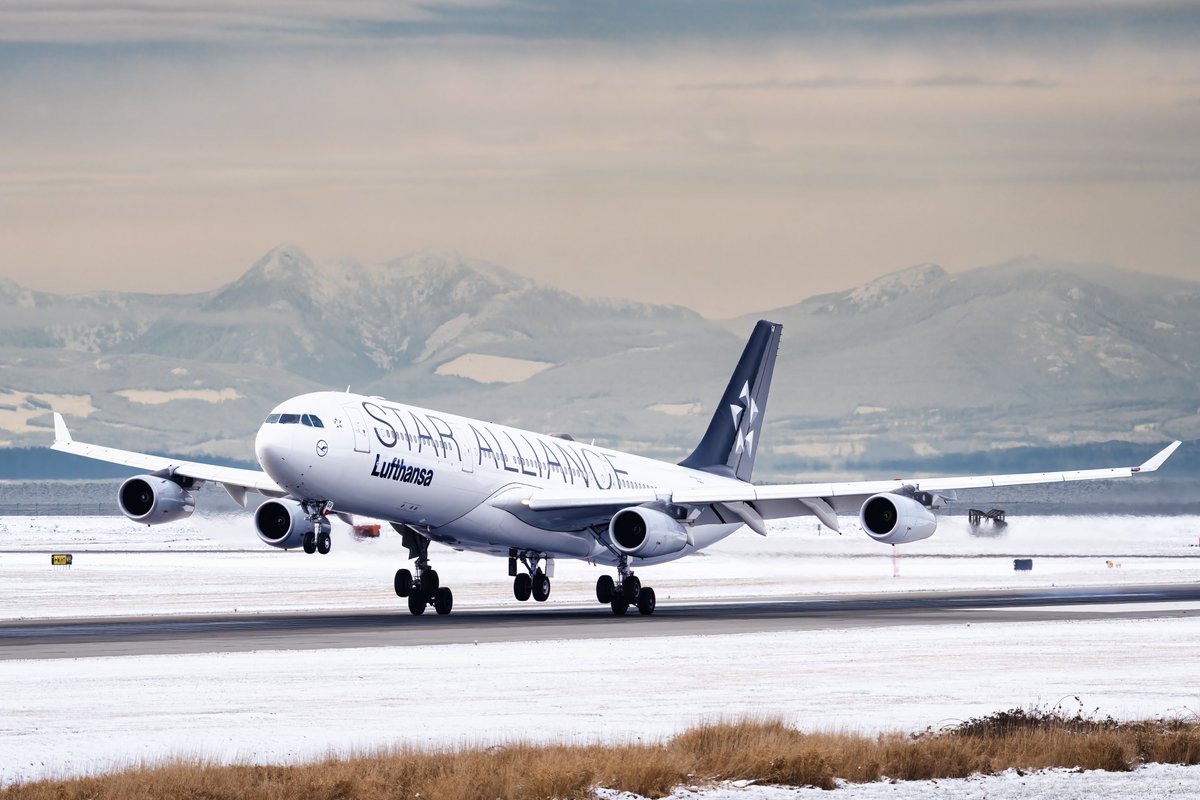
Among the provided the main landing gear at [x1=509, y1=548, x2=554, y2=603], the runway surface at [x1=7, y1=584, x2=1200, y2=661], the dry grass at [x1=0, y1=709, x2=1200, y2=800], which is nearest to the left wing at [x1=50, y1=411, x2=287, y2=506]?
the runway surface at [x1=7, y1=584, x2=1200, y2=661]

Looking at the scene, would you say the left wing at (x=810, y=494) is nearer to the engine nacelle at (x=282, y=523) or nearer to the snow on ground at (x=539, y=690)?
the engine nacelle at (x=282, y=523)

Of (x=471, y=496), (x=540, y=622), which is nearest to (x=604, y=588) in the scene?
(x=471, y=496)

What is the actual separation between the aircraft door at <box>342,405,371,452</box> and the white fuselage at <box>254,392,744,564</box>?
0.04 metres

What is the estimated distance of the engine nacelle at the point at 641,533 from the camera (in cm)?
4759

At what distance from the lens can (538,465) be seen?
169 ft

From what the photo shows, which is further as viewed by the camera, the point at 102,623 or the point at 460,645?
the point at 102,623

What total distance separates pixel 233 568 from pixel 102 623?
134ft

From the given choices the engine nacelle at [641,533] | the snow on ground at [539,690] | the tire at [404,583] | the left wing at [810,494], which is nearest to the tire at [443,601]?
Answer: the tire at [404,583]

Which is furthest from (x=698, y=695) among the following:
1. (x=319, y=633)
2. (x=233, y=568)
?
(x=233, y=568)

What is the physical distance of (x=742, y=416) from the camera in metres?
65.6

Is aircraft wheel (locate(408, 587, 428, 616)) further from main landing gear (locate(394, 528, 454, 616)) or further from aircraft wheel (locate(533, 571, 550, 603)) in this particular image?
aircraft wheel (locate(533, 571, 550, 603))

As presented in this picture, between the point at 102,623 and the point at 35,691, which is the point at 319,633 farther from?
the point at 35,691

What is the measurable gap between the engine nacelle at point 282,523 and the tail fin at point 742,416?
766 inches

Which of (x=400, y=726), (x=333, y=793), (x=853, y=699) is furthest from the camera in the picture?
(x=853, y=699)
